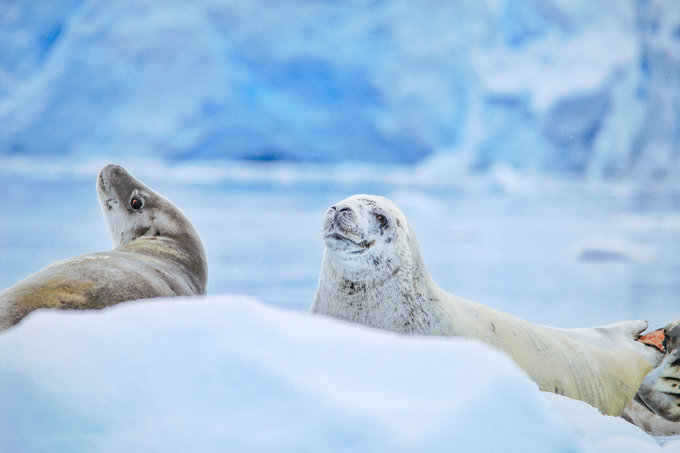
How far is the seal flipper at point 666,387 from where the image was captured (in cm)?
220

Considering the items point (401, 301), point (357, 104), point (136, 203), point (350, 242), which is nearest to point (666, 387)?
point (401, 301)

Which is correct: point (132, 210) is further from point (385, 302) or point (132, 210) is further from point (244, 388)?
point (244, 388)

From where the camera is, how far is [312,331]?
101 centimetres

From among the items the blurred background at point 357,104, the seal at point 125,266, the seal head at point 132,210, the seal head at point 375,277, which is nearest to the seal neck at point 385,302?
the seal head at point 375,277

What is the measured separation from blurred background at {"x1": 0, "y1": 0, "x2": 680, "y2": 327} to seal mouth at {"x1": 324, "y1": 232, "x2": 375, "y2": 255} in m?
6.60

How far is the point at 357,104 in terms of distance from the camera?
9898 millimetres

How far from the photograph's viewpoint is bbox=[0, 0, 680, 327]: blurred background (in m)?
9.12

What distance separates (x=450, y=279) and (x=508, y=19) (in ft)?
18.0

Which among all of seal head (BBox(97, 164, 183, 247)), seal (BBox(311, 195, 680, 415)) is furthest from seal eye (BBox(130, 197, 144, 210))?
seal (BBox(311, 195, 680, 415))

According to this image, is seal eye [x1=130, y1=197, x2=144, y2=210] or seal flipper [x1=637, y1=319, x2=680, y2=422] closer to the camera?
seal flipper [x1=637, y1=319, x2=680, y2=422]

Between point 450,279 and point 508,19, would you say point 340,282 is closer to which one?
point 450,279

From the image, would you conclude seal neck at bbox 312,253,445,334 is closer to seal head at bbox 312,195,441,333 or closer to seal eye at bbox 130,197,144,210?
seal head at bbox 312,195,441,333

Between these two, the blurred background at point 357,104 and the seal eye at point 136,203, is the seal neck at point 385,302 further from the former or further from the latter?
the blurred background at point 357,104

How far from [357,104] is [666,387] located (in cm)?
808
